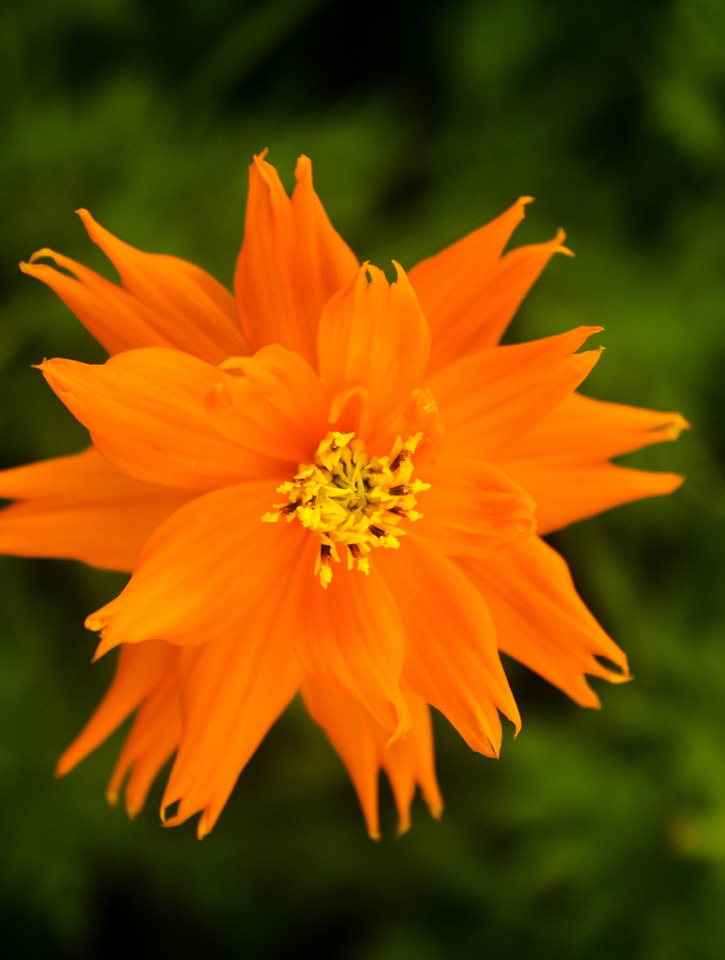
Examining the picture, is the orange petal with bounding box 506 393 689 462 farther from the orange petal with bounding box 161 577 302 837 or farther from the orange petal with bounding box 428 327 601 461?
the orange petal with bounding box 161 577 302 837

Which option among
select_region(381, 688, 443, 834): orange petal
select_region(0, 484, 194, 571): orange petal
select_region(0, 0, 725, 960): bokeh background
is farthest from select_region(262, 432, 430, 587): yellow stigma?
select_region(0, 0, 725, 960): bokeh background

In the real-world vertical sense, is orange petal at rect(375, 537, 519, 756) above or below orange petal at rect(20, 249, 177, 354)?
below

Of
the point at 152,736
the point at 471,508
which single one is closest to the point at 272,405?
the point at 471,508

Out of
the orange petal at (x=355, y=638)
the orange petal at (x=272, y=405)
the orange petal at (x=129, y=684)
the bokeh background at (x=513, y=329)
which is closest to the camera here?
the orange petal at (x=272, y=405)

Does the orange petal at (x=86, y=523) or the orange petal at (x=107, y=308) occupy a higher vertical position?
the orange petal at (x=107, y=308)

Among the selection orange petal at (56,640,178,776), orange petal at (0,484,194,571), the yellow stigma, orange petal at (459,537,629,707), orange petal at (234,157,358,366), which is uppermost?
orange petal at (234,157,358,366)

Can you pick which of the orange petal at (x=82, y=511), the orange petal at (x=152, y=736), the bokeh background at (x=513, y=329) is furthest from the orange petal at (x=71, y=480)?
the bokeh background at (x=513, y=329)

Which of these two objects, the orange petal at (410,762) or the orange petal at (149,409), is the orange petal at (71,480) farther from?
the orange petal at (410,762)
